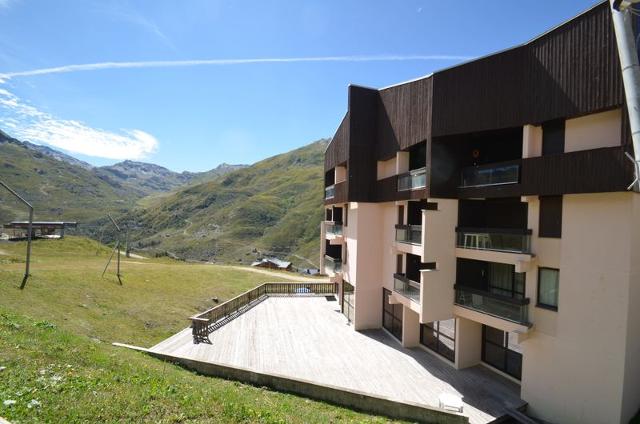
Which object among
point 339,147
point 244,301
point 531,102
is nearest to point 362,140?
point 339,147

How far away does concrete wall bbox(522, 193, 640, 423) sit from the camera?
1030cm

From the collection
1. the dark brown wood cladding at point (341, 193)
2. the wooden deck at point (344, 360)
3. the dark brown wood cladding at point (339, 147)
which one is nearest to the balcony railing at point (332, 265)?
the wooden deck at point (344, 360)

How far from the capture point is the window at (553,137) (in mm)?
12102

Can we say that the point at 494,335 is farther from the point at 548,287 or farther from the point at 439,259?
the point at 439,259

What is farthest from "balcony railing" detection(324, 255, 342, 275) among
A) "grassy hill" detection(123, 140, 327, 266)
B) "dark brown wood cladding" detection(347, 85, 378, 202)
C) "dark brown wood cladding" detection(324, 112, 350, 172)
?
"grassy hill" detection(123, 140, 327, 266)

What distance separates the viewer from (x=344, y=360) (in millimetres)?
15883

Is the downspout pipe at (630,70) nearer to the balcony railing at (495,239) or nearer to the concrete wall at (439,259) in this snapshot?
the balcony railing at (495,239)

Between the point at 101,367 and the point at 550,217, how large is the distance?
16506 millimetres

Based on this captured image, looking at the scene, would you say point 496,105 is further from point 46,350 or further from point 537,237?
point 46,350

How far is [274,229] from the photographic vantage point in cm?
12812

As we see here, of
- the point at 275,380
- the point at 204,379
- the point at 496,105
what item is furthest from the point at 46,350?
the point at 496,105

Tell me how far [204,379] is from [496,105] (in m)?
16.6

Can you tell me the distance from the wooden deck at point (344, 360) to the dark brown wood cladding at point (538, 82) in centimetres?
1121

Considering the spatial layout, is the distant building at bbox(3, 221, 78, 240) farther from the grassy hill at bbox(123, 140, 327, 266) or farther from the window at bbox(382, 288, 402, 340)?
the grassy hill at bbox(123, 140, 327, 266)
